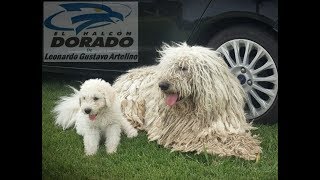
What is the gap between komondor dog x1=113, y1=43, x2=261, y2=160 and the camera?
3.53 m

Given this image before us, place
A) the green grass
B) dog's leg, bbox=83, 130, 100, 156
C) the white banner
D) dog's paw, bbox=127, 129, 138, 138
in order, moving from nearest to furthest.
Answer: the green grass < the white banner < dog's leg, bbox=83, 130, 100, 156 < dog's paw, bbox=127, 129, 138, 138

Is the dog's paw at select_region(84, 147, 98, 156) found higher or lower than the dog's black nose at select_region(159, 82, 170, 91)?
lower

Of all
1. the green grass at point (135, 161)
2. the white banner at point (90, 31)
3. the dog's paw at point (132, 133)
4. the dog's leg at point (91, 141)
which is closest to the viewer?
the green grass at point (135, 161)

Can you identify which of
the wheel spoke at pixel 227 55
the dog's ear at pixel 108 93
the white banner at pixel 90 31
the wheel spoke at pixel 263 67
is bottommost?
the dog's ear at pixel 108 93

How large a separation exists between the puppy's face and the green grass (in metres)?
0.10

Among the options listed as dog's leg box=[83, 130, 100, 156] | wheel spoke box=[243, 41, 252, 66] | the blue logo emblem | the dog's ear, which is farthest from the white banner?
wheel spoke box=[243, 41, 252, 66]

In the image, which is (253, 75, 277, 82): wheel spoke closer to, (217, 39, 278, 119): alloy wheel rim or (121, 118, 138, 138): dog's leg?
(217, 39, 278, 119): alloy wheel rim

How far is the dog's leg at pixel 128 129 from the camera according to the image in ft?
12.3

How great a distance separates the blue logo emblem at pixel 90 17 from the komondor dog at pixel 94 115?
270mm

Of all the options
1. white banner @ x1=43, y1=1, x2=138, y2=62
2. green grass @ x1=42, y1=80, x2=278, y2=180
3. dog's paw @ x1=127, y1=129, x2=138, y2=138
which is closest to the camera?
green grass @ x1=42, y1=80, x2=278, y2=180

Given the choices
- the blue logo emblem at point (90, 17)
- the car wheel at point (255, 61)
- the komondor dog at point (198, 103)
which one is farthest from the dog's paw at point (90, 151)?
the car wheel at point (255, 61)

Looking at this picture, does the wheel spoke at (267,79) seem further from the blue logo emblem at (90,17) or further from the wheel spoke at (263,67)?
the blue logo emblem at (90,17)

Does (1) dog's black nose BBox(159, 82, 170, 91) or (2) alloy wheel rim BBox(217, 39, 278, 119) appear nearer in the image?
(2) alloy wheel rim BBox(217, 39, 278, 119)

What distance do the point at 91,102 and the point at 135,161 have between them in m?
0.37
